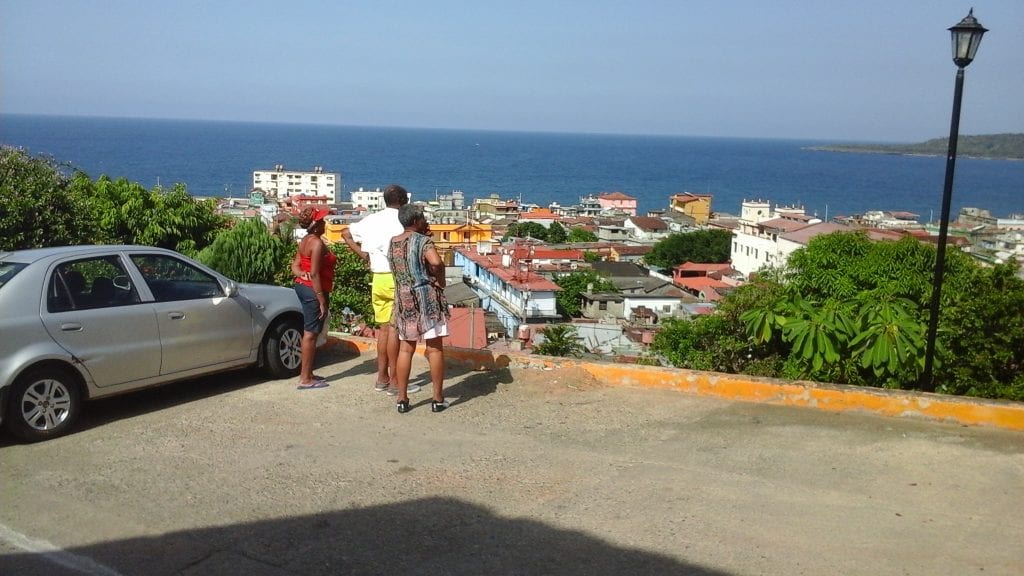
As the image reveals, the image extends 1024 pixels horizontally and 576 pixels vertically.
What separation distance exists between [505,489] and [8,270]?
3.75m

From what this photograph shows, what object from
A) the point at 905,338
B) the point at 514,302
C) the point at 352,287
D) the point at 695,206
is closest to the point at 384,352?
the point at 905,338

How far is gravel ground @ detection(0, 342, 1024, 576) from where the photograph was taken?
14.6ft

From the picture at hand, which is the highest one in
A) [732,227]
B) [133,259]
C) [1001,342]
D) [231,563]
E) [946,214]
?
[946,214]

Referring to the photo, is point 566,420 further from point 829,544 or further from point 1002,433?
point 1002,433

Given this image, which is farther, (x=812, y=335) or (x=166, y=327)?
(x=812, y=335)

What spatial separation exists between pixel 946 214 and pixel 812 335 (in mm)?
1477

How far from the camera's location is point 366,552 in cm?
453

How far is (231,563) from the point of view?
14.4 ft

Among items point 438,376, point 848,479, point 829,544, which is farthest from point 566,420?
point 829,544

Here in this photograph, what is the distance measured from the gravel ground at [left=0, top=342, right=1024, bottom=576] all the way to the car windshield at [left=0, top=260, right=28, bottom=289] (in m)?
1.10

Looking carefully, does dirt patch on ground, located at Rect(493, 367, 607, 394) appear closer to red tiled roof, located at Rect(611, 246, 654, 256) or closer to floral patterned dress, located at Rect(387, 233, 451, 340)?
floral patterned dress, located at Rect(387, 233, 451, 340)

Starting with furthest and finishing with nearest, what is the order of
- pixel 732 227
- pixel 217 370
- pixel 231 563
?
pixel 732 227, pixel 217 370, pixel 231 563

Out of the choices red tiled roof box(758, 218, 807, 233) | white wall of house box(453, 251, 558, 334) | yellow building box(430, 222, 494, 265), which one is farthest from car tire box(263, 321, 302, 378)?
red tiled roof box(758, 218, 807, 233)

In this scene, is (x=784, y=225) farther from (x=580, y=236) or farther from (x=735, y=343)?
(x=735, y=343)
